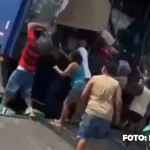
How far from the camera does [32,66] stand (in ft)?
31.6

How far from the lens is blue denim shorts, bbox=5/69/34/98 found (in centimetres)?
961

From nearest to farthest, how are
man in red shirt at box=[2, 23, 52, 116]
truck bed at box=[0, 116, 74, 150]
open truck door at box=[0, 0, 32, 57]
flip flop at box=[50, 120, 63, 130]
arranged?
truck bed at box=[0, 116, 74, 150]
flip flop at box=[50, 120, 63, 130]
man in red shirt at box=[2, 23, 52, 116]
open truck door at box=[0, 0, 32, 57]

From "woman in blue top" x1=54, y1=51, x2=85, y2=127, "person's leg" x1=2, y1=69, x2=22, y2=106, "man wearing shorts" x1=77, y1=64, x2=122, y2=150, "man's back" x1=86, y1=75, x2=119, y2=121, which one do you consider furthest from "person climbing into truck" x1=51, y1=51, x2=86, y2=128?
"man's back" x1=86, y1=75, x2=119, y2=121

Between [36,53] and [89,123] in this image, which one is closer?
[89,123]

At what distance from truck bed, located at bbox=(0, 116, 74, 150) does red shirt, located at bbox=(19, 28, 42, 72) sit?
821 millimetres

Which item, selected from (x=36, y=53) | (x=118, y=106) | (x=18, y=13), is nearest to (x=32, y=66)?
(x=36, y=53)

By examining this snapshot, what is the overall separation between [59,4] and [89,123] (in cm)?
219

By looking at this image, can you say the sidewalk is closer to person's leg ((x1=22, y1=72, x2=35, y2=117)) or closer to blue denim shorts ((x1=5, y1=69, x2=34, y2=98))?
person's leg ((x1=22, y1=72, x2=35, y2=117))

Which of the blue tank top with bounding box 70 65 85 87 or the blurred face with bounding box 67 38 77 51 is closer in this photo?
the blue tank top with bounding box 70 65 85 87

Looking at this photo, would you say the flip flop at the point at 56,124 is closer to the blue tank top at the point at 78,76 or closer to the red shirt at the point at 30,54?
the blue tank top at the point at 78,76

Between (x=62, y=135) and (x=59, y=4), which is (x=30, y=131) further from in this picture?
(x=59, y=4)

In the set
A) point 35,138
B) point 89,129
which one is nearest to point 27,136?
point 35,138

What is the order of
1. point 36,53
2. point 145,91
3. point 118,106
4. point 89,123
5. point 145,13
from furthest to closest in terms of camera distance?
1. point 145,13
2. point 145,91
3. point 36,53
4. point 118,106
5. point 89,123

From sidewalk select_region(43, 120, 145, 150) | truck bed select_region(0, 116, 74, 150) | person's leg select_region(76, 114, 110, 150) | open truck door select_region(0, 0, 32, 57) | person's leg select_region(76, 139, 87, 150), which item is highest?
open truck door select_region(0, 0, 32, 57)
